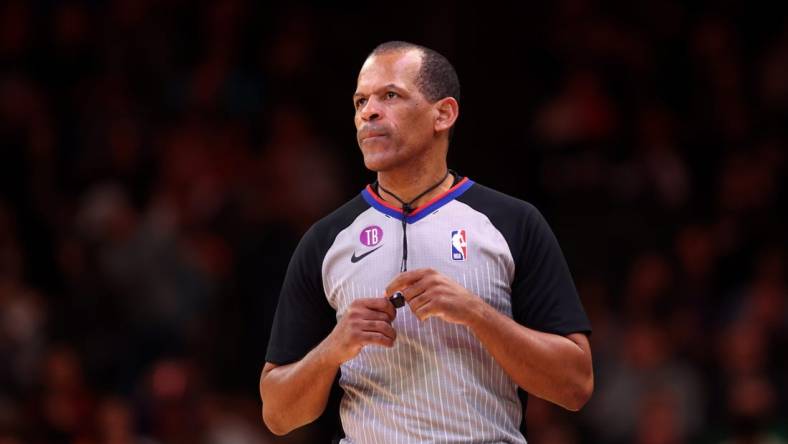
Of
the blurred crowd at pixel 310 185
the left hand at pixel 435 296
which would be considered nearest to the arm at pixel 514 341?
the left hand at pixel 435 296

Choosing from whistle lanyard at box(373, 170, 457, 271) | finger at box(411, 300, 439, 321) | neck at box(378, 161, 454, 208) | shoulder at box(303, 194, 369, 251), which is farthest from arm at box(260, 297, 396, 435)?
neck at box(378, 161, 454, 208)

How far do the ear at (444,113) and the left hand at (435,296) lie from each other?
536mm

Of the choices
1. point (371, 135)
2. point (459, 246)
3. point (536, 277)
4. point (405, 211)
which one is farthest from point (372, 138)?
point (536, 277)

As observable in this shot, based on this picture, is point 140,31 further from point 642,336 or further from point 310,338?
point 310,338

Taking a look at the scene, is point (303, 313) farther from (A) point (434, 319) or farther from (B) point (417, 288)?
(B) point (417, 288)

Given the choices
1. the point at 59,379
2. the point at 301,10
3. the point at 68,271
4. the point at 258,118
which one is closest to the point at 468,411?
the point at 59,379

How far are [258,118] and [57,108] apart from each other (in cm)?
145

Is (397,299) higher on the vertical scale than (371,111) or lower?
lower

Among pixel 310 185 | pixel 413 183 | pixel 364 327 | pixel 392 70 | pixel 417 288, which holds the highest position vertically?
pixel 392 70

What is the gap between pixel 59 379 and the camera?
26.1 ft

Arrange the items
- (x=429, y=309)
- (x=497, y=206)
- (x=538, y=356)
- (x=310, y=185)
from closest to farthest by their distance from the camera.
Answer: (x=429, y=309)
(x=538, y=356)
(x=497, y=206)
(x=310, y=185)

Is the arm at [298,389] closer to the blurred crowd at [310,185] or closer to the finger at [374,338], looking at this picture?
the finger at [374,338]

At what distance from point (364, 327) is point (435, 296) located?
198 millimetres

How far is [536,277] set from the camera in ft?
11.4
